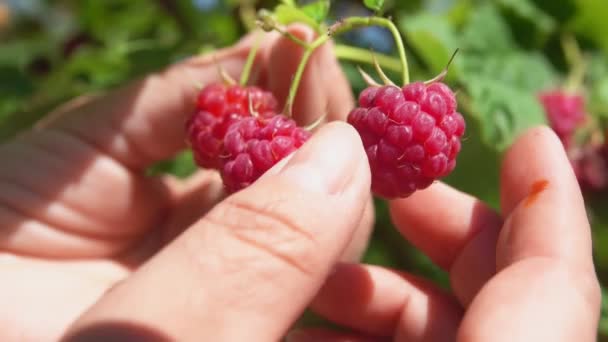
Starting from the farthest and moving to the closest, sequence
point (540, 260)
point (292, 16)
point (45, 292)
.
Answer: point (45, 292), point (292, 16), point (540, 260)

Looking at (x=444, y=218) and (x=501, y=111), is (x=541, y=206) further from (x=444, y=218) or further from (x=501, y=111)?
(x=501, y=111)

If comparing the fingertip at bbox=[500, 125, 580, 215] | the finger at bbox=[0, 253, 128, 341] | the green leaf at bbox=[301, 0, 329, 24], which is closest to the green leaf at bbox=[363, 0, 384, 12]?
the green leaf at bbox=[301, 0, 329, 24]

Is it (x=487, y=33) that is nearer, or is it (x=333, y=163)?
(x=333, y=163)

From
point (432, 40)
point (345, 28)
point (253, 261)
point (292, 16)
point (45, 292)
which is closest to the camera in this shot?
point (253, 261)

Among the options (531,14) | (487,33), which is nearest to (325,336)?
(487,33)

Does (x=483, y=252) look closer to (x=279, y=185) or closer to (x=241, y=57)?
(x=279, y=185)

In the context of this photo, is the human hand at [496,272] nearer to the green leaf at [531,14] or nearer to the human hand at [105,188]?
the human hand at [105,188]
